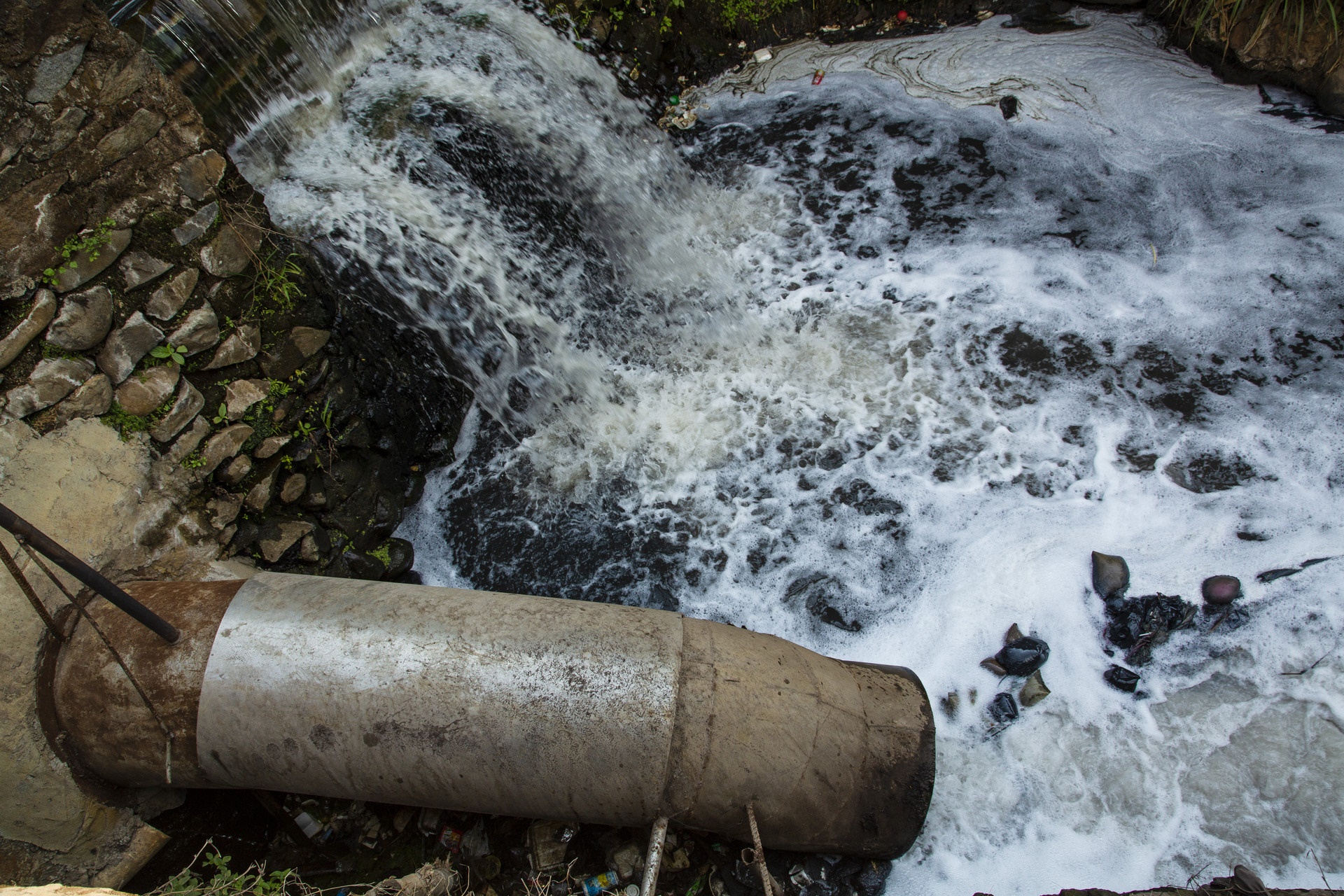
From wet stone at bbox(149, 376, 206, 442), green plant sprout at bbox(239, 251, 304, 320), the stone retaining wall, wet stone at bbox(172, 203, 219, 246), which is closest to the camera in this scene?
the stone retaining wall

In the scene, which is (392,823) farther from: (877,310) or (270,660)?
(877,310)

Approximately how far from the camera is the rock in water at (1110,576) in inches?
122

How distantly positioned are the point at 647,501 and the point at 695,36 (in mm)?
3534

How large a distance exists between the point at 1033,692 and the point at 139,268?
3.94m

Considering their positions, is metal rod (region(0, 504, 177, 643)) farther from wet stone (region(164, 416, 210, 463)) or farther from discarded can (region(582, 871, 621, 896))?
discarded can (region(582, 871, 621, 896))

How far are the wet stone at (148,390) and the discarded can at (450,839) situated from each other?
6.40ft

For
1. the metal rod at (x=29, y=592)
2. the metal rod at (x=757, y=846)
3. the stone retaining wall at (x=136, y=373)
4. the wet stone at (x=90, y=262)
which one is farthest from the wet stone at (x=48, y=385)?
the metal rod at (x=757, y=846)

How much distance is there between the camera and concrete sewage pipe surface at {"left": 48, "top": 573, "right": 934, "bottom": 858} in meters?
2.15

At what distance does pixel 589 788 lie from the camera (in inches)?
86.7

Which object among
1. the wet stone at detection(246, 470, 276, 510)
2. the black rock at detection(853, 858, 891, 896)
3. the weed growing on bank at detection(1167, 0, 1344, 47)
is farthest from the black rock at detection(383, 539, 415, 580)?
the weed growing on bank at detection(1167, 0, 1344, 47)

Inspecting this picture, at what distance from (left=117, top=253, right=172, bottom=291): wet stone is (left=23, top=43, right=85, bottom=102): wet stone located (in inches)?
21.8

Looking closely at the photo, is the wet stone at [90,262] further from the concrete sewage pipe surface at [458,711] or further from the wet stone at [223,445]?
the concrete sewage pipe surface at [458,711]

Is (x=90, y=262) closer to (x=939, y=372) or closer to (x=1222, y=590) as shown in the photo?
(x=939, y=372)

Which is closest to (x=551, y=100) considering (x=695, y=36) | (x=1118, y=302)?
(x=695, y=36)
